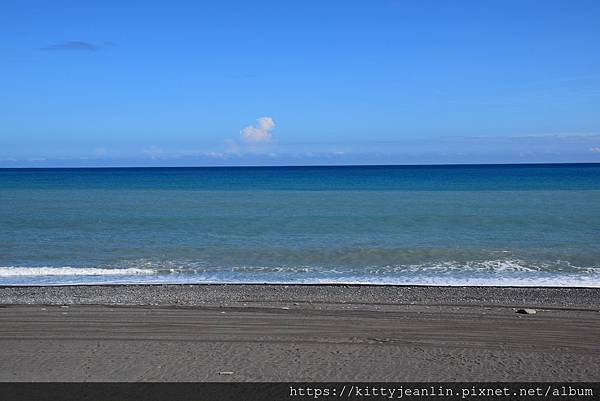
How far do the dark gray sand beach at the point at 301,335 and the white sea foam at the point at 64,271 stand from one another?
10.8 feet

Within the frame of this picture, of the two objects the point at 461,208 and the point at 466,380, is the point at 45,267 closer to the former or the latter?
the point at 466,380

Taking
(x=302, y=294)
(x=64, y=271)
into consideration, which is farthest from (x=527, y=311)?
(x=64, y=271)

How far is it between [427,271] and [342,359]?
9.78 meters

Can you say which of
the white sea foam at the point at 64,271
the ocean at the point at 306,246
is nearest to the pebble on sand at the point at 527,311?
the ocean at the point at 306,246

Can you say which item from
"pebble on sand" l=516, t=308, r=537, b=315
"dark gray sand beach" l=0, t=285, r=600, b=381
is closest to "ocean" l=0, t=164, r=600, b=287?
"dark gray sand beach" l=0, t=285, r=600, b=381

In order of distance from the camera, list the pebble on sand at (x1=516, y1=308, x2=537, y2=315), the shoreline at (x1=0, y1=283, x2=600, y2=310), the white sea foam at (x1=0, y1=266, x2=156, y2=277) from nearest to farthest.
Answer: the pebble on sand at (x1=516, y1=308, x2=537, y2=315) < the shoreline at (x1=0, y1=283, x2=600, y2=310) < the white sea foam at (x1=0, y1=266, x2=156, y2=277)

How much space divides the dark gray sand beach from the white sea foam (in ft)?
10.8

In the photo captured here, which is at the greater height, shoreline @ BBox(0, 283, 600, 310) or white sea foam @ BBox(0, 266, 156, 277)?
shoreline @ BBox(0, 283, 600, 310)

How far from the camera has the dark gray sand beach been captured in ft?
25.8

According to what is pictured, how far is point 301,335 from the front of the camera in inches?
381

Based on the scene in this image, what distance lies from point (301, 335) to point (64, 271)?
10399mm

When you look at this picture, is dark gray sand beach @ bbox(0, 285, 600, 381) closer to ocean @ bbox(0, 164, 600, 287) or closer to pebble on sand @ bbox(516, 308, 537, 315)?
pebble on sand @ bbox(516, 308, 537, 315)

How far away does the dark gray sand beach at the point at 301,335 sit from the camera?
309 inches

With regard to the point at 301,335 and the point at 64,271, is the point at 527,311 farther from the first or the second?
the point at 64,271
